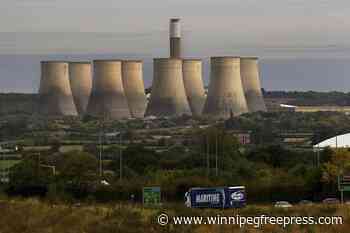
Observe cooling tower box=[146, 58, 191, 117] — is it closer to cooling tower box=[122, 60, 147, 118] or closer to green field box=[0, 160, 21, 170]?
cooling tower box=[122, 60, 147, 118]

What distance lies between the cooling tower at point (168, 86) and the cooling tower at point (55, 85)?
4.18 metres

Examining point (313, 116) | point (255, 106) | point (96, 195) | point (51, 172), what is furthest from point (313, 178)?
point (313, 116)

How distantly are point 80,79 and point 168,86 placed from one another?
6891 millimetres

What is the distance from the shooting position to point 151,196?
15.6 metres

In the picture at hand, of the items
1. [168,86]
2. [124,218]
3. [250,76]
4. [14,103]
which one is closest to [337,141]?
[168,86]

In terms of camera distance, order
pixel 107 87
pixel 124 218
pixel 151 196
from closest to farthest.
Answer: pixel 124 218, pixel 151 196, pixel 107 87

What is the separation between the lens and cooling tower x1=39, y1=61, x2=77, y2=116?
165 feet

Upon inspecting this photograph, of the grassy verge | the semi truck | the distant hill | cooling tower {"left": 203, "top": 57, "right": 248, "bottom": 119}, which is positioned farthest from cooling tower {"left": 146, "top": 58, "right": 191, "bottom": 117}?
the grassy verge

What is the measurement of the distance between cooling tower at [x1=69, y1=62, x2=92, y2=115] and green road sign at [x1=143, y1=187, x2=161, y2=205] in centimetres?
3686

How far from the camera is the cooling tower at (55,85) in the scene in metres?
50.2

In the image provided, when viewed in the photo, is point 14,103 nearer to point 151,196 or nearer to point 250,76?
point 250,76

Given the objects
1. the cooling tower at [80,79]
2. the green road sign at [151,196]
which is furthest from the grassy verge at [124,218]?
the cooling tower at [80,79]

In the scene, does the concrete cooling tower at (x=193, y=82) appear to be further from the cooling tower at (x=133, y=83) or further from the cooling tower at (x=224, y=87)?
the cooling tower at (x=133, y=83)

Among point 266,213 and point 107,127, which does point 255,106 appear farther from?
point 266,213
